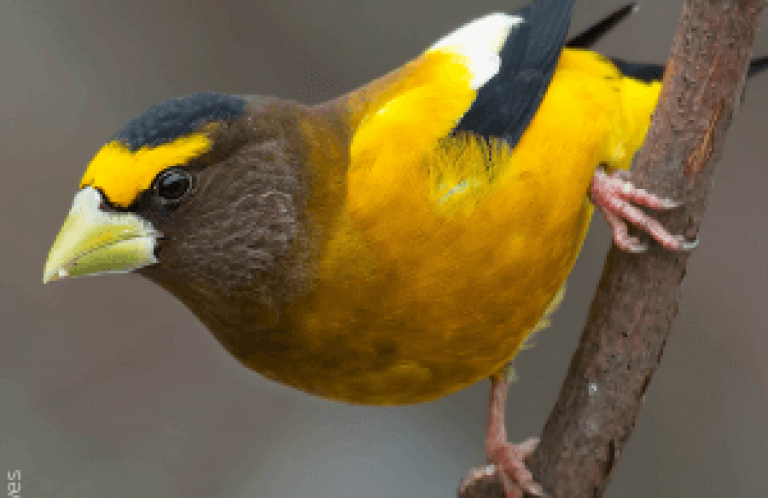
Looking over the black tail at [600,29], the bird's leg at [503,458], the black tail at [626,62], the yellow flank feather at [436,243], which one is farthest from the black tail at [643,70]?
the bird's leg at [503,458]

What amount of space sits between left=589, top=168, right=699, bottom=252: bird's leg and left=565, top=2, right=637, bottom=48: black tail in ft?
2.71

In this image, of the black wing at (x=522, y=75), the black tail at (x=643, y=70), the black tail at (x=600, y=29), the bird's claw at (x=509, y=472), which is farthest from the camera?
the black tail at (x=600, y=29)

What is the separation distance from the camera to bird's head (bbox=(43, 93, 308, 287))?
204cm

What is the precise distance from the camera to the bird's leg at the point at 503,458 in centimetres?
271

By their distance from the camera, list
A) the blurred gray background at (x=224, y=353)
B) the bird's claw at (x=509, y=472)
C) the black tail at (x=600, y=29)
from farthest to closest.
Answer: the blurred gray background at (x=224, y=353), the black tail at (x=600, y=29), the bird's claw at (x=509, y=472)

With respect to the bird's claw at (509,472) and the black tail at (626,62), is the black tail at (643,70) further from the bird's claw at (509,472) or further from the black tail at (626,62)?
the bird's claw at (509,472)

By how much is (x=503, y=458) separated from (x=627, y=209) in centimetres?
103

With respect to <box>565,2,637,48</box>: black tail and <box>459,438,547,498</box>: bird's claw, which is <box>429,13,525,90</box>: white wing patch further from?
<box>459,438,547,498</box>: bird's claw

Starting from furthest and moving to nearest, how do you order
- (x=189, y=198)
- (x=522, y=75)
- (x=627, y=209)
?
(x=522, y=75)
(x=627, y=209)
(x=189, y=198)

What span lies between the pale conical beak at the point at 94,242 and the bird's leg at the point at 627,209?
124 centimetres

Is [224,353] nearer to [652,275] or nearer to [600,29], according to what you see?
[600,29]

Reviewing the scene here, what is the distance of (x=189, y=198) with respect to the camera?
7.05 feet

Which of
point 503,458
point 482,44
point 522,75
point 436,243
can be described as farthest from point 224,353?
point 436,243

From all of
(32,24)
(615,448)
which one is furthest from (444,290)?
(32,24)
